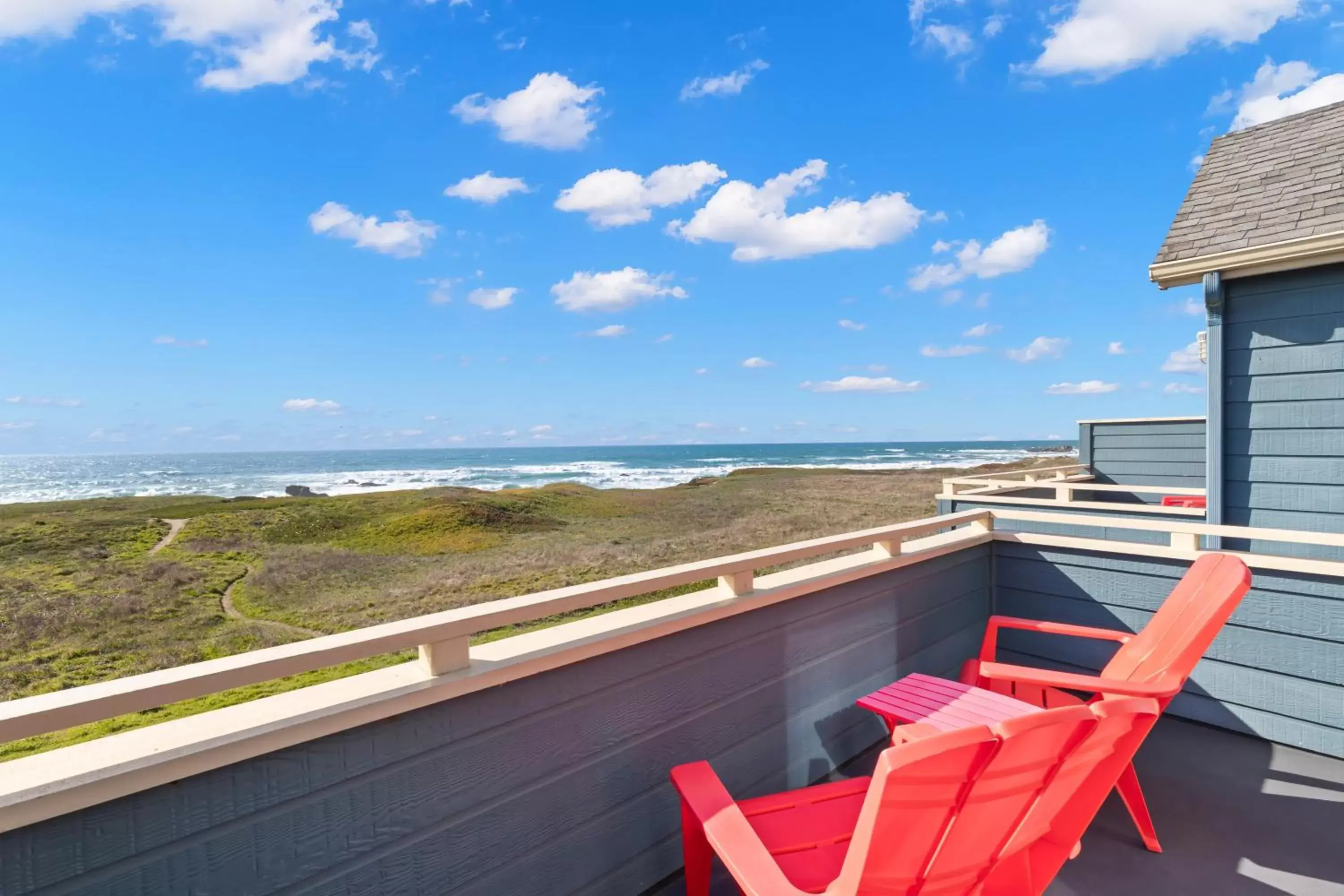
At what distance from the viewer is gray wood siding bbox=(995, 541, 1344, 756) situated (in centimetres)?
242

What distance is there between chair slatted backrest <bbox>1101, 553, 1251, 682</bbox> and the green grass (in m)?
4.43

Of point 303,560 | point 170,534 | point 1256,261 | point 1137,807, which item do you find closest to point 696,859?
point 1137,807

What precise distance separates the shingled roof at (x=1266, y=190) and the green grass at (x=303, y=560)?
5.46 meters

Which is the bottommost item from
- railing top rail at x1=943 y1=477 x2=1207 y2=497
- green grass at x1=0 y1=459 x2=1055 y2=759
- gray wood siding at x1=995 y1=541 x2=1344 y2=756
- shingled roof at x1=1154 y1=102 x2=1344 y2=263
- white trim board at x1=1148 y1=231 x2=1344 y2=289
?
green grass at x1=0 y1=459 x2=1055 y2=759

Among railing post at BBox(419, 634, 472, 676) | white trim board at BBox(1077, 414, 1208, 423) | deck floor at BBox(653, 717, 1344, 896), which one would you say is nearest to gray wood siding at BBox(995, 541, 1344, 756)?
deck floor at BBox(653, 717, 1344, 896)

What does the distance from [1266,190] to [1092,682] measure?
3665mm

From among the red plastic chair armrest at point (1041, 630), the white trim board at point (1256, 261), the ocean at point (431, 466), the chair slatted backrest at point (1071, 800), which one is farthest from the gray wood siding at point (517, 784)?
the ocean at point (431, 466)

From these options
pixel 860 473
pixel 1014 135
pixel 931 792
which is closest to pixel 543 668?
pixel 931 792

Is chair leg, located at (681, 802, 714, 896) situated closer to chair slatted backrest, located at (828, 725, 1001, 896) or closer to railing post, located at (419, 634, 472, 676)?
chair slatted backrest, located at (828, 725, 1001, 896)

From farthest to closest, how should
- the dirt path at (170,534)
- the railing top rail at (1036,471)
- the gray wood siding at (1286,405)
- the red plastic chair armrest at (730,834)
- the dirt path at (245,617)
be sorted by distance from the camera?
the dirt path at (170,534)
the dirt path at (245,617)
the railing top rail at (1036,471)
the gray wood siding at (1286,405)
the red plastic chair armrest at (730,834)

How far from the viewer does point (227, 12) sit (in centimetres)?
845

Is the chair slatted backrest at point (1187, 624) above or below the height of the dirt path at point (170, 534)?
above

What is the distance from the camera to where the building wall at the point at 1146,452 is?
22.0ft

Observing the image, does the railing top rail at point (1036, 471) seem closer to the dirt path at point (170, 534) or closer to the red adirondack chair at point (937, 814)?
the red adirondack chair at point (937, 814)
